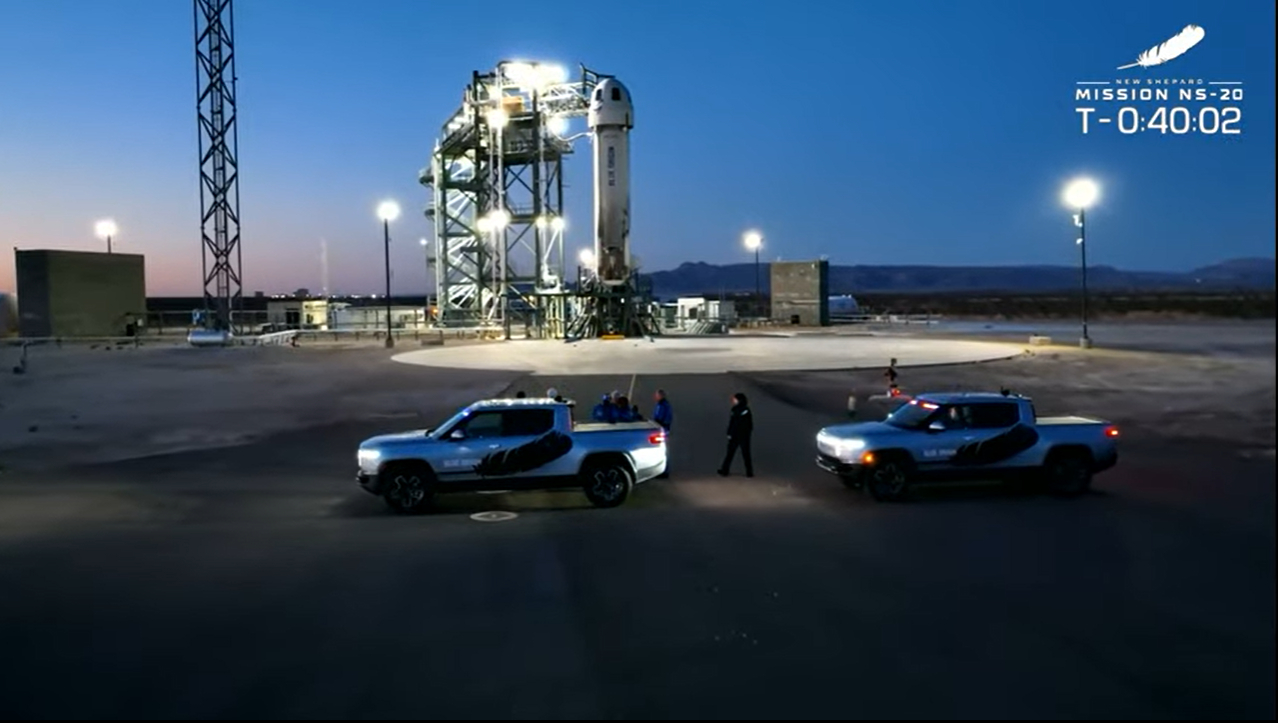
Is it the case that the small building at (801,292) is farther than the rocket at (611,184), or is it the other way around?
the small building at (801,292)

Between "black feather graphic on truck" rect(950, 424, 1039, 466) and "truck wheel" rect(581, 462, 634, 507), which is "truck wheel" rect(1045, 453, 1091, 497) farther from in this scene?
"truck wheel" rect(581, 462, 634, 507)

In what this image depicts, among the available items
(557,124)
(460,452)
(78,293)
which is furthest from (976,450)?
(78,293)

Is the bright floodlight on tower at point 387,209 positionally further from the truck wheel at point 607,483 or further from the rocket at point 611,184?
the truck wheel at point 607,483

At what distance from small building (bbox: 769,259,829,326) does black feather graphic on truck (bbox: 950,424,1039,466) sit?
70.7 meters

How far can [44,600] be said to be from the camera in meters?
9.53

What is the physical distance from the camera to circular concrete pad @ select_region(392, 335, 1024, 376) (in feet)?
124

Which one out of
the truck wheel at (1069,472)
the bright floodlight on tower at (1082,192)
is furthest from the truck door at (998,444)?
the bright floodlight on tower at (1082,192)

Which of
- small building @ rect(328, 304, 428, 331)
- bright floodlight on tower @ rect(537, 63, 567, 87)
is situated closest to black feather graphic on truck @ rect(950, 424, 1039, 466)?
bright floodlight on tower @ rect(537, 63, 567, 87)

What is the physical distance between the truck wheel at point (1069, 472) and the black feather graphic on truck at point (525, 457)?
7291 mm

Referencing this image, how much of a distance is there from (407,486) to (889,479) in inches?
282

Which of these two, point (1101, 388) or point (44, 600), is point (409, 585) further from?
point (1101, 388)

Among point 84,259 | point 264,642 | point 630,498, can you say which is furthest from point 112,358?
point 264,642

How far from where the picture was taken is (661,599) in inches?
359

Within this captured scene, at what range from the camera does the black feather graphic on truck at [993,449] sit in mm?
13922
